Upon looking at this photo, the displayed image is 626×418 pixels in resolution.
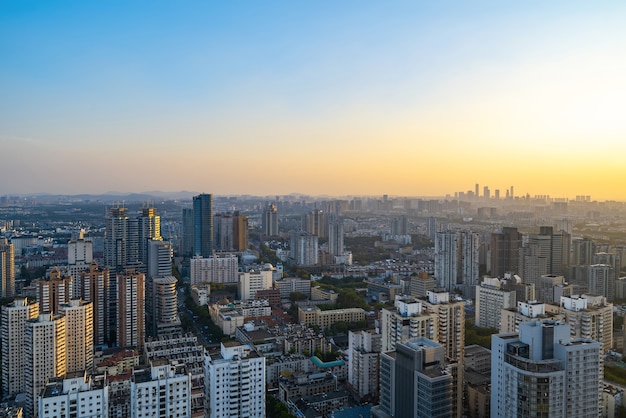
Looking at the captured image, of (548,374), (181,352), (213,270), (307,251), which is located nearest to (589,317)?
(548,374)

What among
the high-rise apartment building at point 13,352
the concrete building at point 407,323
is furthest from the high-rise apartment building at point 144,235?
the concrete building at point 407,323

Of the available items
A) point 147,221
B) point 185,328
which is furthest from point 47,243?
point 185,328

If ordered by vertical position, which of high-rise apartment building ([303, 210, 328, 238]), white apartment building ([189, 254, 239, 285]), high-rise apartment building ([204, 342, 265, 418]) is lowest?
white apartment building ([189, 254, 239, 285])

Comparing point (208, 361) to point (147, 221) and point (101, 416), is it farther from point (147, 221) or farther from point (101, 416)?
point (147, 221)

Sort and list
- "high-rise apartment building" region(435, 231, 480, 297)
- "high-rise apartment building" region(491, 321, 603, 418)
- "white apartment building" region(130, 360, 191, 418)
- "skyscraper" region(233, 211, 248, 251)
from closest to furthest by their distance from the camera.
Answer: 1. "high-rise apartment building" region(491, 321, 603, 418)
2. "white apartment building" region(130, 360, 191, 418)
3. "high-rise apartment building" region(435, 231, 480, 297)
4. "skyscraper" region(233, 211, 248, 251)

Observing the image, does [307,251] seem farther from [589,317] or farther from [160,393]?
[160,393]

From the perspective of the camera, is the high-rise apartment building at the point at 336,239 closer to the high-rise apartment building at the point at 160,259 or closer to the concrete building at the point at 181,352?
the high-rise apartment building at the point at 160,259

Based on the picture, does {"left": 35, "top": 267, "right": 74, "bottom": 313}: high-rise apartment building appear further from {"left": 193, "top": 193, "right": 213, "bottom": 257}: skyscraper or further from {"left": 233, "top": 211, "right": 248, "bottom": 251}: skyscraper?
{"left": 233, "top": 211, "right": 248, "bottom": 251}: skyscraper

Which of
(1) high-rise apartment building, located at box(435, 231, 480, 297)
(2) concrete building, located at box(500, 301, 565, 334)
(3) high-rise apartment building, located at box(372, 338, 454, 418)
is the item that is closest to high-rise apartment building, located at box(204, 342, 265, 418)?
(3) high-rise apartment building, located at box(372, 338, 454, 418)
